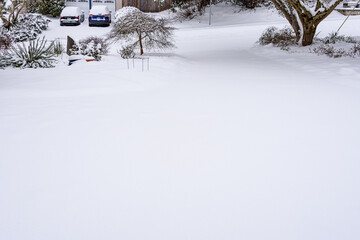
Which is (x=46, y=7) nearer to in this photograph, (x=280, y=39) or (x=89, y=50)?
(x=89, y=50)

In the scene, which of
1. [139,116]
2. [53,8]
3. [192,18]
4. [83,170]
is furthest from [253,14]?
[83,170]

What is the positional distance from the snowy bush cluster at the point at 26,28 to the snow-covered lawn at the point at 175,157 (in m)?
10.8

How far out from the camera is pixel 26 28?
18891 mm

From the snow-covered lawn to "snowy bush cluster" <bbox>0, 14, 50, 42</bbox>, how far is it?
10.8 metres

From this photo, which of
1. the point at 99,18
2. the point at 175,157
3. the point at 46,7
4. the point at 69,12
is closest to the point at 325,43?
the point at 175,157

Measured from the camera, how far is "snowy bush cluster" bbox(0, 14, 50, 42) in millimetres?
17547

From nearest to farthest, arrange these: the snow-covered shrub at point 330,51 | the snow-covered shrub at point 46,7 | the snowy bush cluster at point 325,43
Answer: the snow-covered shrub at point 330,51 → the snowy bush cluster at point 325,43 → the snow-covered shrub at point 46,7

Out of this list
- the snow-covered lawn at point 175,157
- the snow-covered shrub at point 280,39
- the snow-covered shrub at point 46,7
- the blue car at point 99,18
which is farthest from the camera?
the snow-covered shrub at point 46,7

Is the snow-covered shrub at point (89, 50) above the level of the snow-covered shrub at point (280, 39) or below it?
below

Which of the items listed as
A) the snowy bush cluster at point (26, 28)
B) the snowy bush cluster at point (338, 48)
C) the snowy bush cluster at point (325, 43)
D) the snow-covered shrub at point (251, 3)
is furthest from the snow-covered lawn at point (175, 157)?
the snow-covered shrub at point (251, 3)

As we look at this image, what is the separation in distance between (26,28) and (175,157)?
18.5m

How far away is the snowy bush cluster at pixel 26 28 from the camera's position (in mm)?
17547

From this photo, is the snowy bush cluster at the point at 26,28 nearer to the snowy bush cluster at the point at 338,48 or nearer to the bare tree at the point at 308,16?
the bare tree at the point at 308,16

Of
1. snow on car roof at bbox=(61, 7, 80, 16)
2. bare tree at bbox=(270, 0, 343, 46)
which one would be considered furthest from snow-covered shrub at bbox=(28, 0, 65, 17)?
bare tree at bbox=(270, 0, 343, 46)
